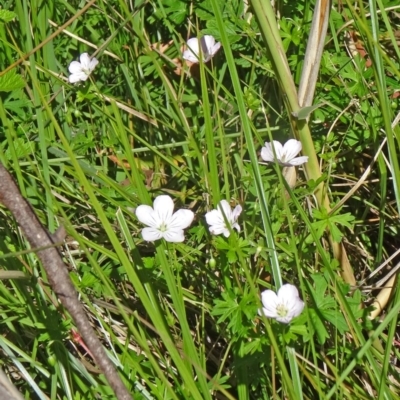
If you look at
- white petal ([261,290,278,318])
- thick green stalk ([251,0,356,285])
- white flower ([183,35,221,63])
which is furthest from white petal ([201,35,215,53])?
white petal ([261,290,278,318])

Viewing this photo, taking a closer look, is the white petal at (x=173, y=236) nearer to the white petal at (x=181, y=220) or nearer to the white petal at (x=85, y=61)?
the white petal at (x=181, y=220)

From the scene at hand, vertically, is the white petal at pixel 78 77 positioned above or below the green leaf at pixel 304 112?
above

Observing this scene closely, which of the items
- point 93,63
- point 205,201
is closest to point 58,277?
point 205,201

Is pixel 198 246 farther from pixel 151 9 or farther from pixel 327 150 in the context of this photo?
pixel 151 9

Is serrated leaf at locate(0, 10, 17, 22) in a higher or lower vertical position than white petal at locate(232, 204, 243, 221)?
higher

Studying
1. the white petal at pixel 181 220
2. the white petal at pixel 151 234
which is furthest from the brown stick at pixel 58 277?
the white petal at pixel 181 220

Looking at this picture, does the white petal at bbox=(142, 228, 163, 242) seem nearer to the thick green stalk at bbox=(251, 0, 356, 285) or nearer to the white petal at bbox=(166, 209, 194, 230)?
the white petal at bbox=(166, 209, 194, 230)
